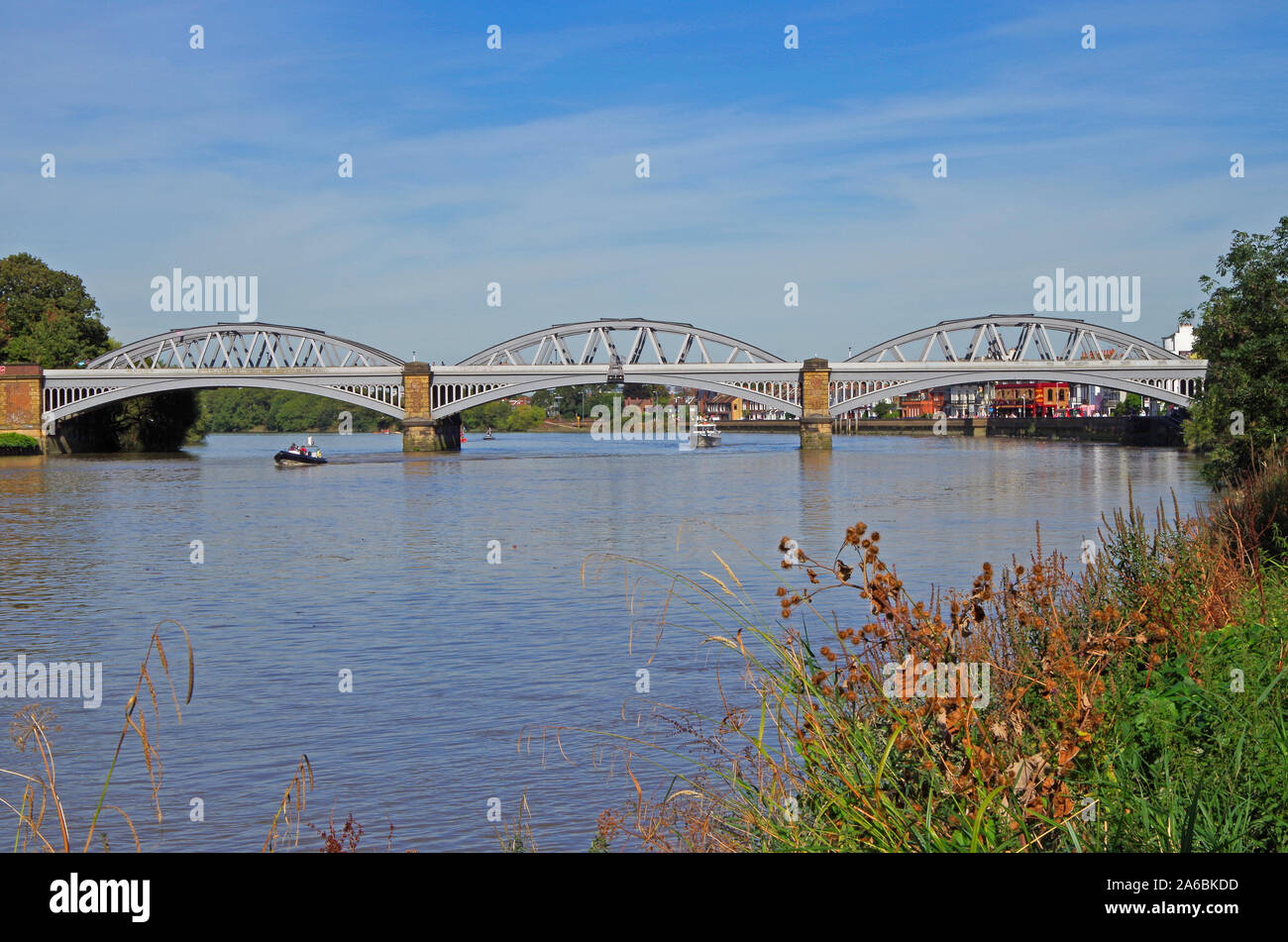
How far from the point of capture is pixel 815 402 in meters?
102

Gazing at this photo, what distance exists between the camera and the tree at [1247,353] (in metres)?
26.6

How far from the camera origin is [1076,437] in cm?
12531

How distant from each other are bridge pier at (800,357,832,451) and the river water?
4872cm

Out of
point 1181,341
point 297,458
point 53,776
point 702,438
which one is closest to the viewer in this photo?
point 53,776

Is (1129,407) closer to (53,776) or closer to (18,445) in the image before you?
(18,445)

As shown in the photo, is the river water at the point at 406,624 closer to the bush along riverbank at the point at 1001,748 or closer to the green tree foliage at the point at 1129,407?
the bush along riverbank at the point at 1001,748

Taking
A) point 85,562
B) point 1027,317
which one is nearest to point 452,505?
point 85,562

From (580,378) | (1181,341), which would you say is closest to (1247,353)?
(580,378)

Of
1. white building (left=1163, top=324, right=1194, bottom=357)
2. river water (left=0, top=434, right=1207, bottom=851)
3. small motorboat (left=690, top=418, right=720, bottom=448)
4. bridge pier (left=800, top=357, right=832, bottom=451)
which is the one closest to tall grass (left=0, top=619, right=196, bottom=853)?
river water (left=0, top=434, right=1207, bottom=851)

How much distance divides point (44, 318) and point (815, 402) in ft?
196

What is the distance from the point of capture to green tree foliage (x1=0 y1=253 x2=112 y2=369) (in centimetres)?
9812

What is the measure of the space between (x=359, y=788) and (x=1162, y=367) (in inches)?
3907

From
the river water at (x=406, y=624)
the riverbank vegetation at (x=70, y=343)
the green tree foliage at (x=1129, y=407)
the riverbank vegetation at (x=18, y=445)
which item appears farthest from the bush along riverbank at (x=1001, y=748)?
the green tree foliage at (x=1129, y=407)
